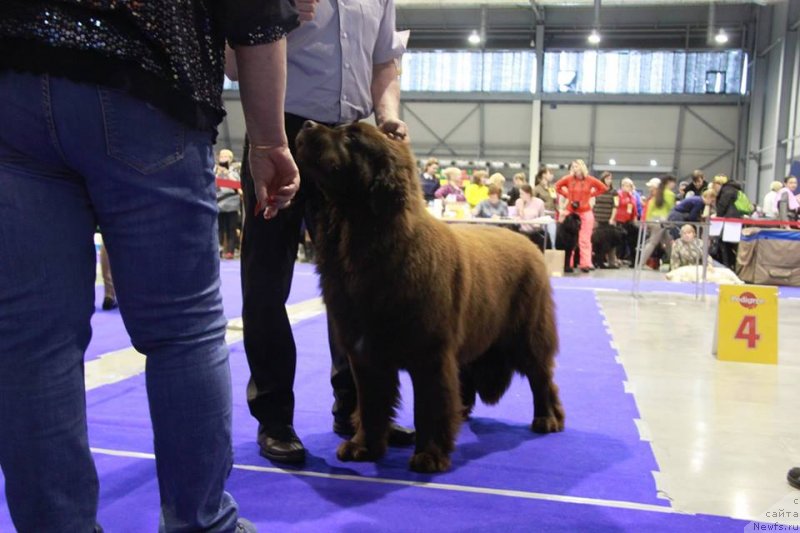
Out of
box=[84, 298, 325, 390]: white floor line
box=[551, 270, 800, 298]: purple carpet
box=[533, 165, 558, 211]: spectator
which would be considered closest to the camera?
box=[84, 298, 325, 390]: white floor line

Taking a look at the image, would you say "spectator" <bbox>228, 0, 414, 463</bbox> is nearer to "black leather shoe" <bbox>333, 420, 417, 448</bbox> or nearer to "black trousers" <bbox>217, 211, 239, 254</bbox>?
"black leather shoe" <bbox>333, 420, 417, 448</bbox>

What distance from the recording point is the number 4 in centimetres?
426

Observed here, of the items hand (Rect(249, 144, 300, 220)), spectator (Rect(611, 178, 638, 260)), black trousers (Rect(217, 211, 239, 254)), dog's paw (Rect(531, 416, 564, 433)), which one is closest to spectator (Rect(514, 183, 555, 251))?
spectator (Rect(611, 178, 638, 260))

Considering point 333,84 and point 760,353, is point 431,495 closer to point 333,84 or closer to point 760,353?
point 333,84

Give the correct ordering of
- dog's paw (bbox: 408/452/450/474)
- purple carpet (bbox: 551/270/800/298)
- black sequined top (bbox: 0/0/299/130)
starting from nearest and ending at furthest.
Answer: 1. black sequined top (bbox: 0/0/299/130)
2. dog's paw (bbox: 408/452/450/474)
3. purple carpet (bbox: 551/270/800/298)

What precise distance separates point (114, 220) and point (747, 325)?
4.30 meters

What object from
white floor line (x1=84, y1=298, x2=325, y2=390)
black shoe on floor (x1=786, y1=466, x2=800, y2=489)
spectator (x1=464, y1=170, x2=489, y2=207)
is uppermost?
spectator (x1=464, y1=170, x2=489, y2=207)

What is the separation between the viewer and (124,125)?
3.23 feet

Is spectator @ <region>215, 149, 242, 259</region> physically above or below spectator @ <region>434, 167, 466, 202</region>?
below

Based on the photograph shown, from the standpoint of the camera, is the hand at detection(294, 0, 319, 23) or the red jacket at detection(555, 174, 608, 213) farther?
the red jacket at detection(555, 174, 608, 213)

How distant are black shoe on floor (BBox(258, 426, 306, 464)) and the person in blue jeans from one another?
1.09 m

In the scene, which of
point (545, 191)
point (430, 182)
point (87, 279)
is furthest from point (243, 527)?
point (545, 191)

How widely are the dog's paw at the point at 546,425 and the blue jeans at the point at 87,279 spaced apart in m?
1.80

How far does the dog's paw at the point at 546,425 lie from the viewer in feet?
8.74
